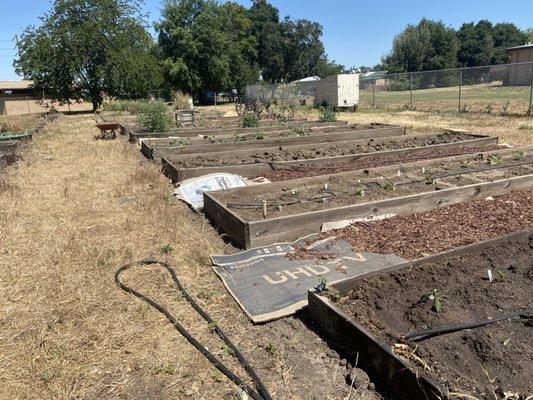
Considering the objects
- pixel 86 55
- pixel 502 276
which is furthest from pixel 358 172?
pixel 86 55

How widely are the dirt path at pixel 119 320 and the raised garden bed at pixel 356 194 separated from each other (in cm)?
45

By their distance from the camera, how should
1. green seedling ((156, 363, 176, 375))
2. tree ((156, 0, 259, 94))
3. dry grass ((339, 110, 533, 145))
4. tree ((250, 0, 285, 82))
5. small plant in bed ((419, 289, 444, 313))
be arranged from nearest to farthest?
1. green seedling ((156, 363, 176, 375))
2. small plant in bed ((419, 289, 444, 313))
3. dry grass ((339, 110, 533, 145))
4. tree ((156, 0, 259, 94))
5. tree ((250, 0, 285, 82))

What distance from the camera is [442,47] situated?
68.6 m

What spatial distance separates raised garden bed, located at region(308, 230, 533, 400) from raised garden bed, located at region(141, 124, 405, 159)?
697 cm

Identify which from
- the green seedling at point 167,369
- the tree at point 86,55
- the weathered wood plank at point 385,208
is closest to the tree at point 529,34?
the tree at point 86,55

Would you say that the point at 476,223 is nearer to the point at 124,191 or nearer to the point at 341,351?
the point at 341,351

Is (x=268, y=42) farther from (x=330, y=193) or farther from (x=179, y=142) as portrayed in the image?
(x=330, y=193)

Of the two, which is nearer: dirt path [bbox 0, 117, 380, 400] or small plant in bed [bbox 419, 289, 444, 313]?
dirt path [bbox 0, 117, 380, 400]

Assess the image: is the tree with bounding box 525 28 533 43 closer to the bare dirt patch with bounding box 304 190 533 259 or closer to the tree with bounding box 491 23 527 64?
the tree with bounding box 491 23 527 64

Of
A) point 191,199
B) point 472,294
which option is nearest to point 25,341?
point 472,294

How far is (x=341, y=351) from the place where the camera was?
298 centimetres

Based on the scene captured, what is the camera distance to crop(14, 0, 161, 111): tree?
3181 centimetres

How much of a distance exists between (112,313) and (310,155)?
650 cm

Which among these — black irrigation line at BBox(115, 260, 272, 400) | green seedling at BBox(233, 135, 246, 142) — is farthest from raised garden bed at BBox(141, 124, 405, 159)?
black irrigation line at BBox(115, 260, 272, 400)
